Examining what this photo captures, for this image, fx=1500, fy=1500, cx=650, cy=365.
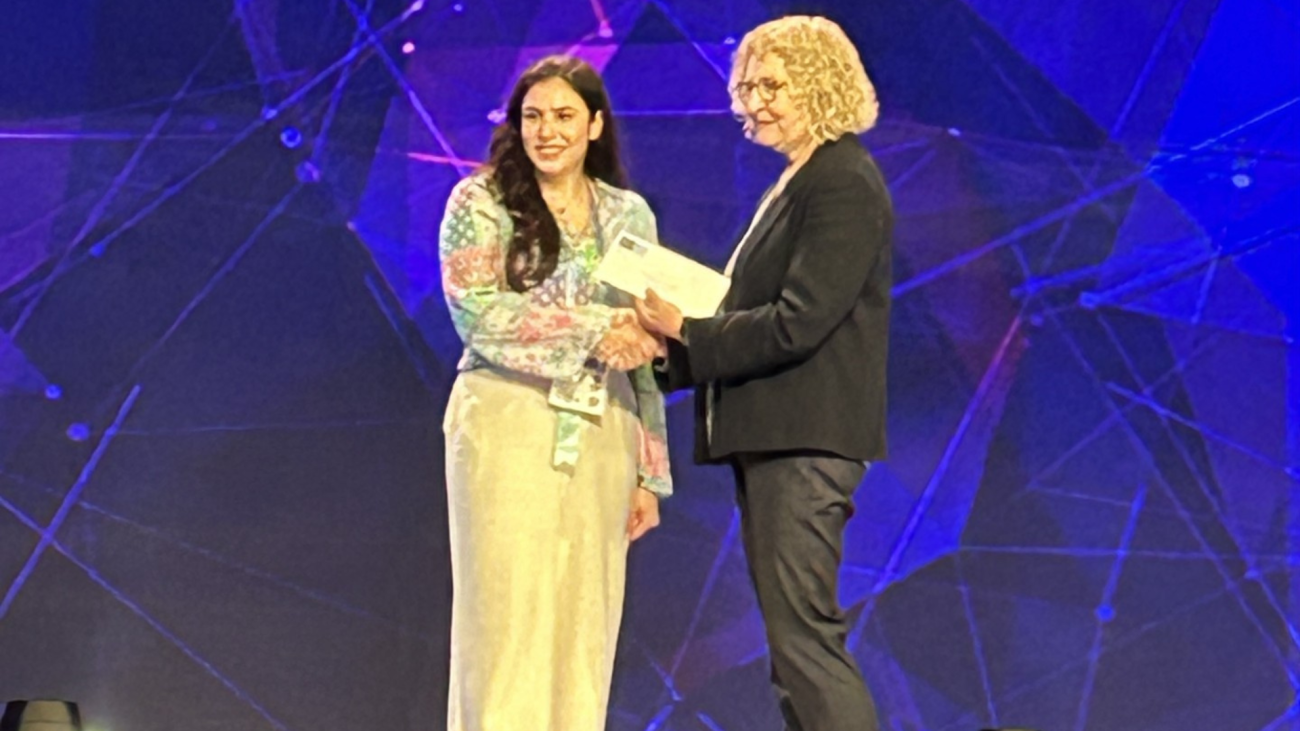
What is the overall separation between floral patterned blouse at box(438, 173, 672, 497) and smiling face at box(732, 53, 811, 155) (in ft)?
1.31

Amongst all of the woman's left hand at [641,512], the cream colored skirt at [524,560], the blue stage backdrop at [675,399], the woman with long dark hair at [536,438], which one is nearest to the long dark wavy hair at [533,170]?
the woman with long dark hair at [536,438]

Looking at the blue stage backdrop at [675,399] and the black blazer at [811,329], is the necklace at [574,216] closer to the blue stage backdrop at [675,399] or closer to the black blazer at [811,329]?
the black blazer at [811,329]

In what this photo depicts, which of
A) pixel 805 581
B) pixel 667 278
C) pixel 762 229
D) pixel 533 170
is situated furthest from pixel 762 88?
pixel 805 581

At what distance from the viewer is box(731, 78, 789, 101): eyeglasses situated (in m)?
2.67

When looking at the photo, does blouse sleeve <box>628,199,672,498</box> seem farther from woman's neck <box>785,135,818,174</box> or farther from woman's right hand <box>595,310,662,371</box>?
woman's neck <box>785,135,818,174</box>

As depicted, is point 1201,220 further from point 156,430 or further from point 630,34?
point 156,430

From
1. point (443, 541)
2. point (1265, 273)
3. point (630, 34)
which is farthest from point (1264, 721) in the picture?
point (630, 34)

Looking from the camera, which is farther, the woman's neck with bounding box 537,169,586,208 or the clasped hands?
the woman's neck with bounding box 537,169,586,208

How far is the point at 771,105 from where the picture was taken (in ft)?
8.78

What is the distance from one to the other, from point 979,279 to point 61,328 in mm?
2388

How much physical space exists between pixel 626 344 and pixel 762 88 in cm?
53

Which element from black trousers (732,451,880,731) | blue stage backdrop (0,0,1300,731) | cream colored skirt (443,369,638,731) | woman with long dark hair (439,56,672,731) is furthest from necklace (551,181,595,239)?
blue stage backdrop (0,0,1300,731)

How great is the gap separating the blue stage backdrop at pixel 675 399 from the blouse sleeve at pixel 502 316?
3.72 feet

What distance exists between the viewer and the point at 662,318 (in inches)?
108
